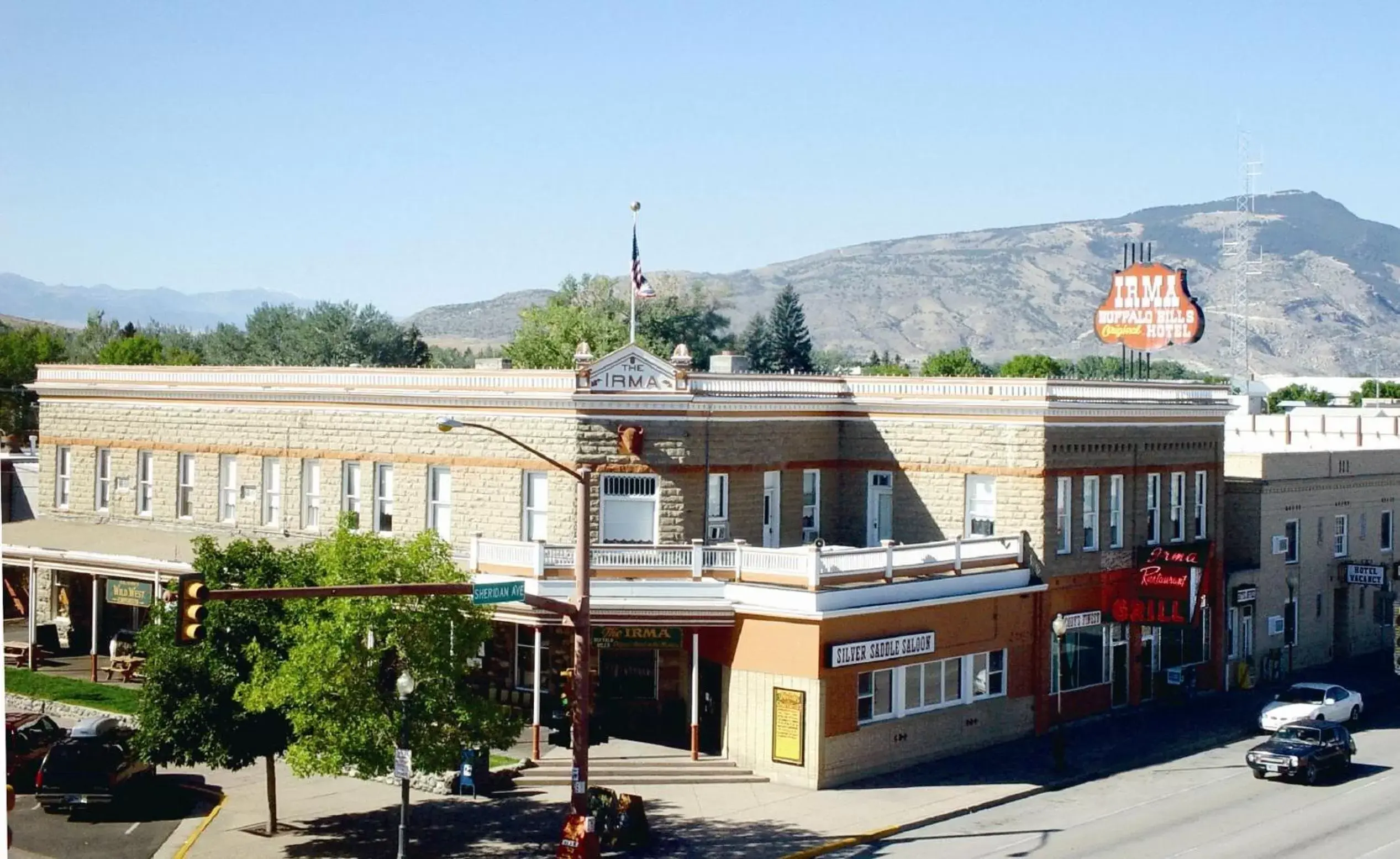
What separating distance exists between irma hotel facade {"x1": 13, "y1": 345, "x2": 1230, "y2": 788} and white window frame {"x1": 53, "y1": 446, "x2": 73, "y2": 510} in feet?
6.01

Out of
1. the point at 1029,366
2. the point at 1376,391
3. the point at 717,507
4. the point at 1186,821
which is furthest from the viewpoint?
the point at 1376,391

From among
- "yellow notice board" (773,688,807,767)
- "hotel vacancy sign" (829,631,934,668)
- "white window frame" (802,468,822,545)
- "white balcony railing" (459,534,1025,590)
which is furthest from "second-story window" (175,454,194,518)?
"hotel vacancy sign" (829,631,934,668)

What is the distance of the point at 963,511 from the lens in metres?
42.9

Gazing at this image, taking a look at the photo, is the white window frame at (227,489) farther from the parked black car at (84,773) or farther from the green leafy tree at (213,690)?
A: the green leafy tree at (213,690)

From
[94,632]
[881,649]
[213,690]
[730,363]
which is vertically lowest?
[94,632]

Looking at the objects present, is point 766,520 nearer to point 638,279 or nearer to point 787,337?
point 638,279

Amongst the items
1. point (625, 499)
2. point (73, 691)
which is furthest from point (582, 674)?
point (73, 691)

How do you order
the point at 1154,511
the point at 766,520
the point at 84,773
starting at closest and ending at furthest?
1. the point at 84,773
2. the point at 766,520
3. the point at 1154,511

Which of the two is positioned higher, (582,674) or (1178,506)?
(1178,506)

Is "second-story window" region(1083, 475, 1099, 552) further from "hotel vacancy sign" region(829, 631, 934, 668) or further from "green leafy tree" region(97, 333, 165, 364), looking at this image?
"green leafy tree" region(97, 333, 165, 364)

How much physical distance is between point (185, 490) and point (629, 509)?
631 inches

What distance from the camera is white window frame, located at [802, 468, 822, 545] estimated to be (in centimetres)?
4416

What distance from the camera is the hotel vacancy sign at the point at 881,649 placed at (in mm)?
A: 35375

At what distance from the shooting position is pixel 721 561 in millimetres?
36750
